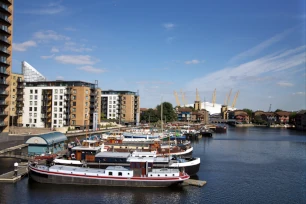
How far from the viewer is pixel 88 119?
65188mm

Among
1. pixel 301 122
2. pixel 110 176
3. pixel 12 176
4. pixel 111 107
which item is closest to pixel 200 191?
pixel 110 176

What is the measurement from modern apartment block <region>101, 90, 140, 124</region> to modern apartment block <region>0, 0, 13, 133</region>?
1975 inches

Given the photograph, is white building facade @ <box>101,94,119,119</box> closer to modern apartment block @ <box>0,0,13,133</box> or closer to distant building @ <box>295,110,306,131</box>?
modern apartment block @ <box>0,0,13,133</box>

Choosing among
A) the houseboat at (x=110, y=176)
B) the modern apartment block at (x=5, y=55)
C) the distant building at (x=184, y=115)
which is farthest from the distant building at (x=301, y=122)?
the modern apartment block at (x=5, y=55)

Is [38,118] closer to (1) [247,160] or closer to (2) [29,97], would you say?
(2) [29,97]

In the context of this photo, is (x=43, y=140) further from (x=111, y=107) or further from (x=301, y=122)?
(x=301, y=122)

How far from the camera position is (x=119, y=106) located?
91750 millimetres

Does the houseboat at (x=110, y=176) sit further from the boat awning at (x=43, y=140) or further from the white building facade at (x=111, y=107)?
the white building facade at (x=111, y=107)

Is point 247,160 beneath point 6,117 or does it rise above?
beneath

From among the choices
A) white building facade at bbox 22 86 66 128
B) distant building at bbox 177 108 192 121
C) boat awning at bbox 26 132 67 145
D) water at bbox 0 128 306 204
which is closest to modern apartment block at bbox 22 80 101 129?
white building facade at bbox 22 86 66 128

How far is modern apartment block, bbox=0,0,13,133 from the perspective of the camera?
40.2m

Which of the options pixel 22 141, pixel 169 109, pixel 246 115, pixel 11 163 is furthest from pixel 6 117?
pixel 246 115

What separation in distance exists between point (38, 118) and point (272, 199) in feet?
174

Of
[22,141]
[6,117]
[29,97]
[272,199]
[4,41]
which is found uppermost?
[4,41]
